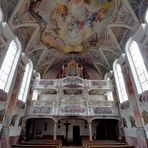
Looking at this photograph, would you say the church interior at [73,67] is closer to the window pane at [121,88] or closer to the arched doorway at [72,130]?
the window pane at [121,88]

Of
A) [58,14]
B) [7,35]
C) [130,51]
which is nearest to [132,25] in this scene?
[130,51]

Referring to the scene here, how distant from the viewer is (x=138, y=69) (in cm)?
1257

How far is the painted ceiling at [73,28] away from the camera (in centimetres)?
1259

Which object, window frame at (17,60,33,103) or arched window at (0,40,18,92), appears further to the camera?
window frame at (17,60,33,103)

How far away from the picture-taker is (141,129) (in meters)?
11.3

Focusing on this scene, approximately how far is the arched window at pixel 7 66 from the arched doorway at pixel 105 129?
1477cm

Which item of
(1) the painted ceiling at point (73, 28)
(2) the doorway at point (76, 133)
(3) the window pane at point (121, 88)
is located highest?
(1) the painted ceiling at point (73, 28)

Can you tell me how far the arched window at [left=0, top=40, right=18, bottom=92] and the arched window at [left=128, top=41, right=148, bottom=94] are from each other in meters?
12.0

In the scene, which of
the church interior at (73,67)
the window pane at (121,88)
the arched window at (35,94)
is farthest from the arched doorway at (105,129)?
the arched window at (35,94)

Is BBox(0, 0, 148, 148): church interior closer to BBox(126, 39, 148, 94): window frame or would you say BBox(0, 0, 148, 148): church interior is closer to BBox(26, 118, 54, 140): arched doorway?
BBox(126, 39, 148, 94): window frame

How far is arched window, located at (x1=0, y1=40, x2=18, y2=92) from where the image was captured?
11633 millimetres

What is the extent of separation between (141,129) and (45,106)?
33.6 ft

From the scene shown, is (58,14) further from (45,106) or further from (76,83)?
(45,106)

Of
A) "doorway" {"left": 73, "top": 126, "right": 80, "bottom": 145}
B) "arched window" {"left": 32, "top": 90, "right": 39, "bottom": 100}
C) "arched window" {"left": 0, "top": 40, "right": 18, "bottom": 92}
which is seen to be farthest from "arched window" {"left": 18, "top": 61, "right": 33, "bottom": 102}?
"doorway" {"left": 73, "top": 126, "right": 80, "bottom": 145}
